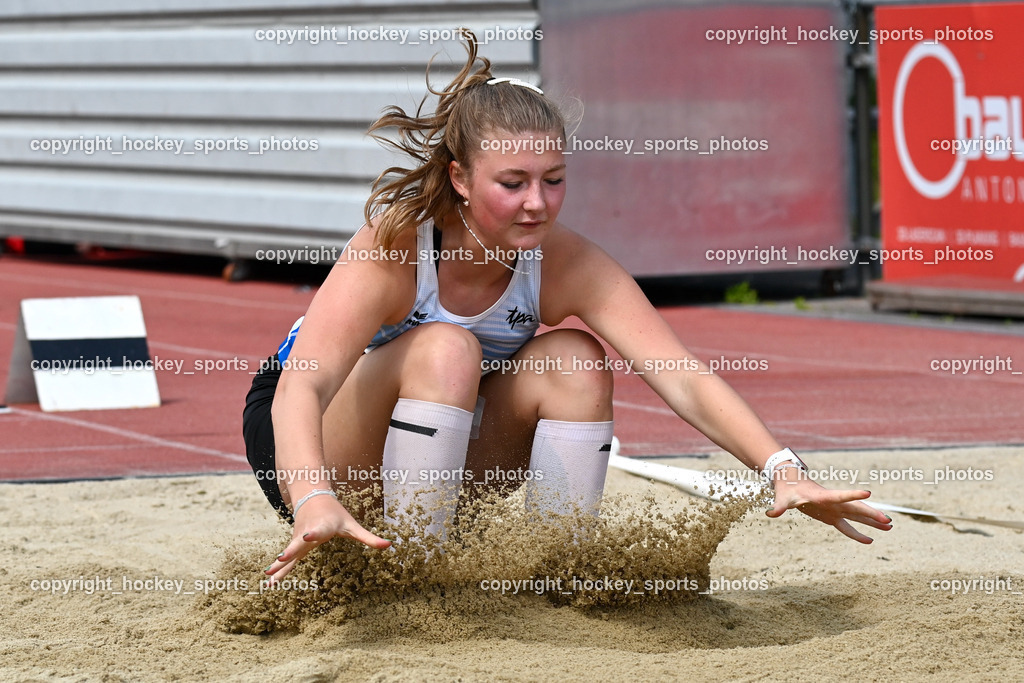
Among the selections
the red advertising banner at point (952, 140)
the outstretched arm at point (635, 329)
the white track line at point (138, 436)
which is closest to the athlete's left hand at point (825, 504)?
the outstretched arm at point (635, 329)

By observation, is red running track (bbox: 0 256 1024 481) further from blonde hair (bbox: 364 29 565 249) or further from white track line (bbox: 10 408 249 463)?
blonde hair (bbox: 364 29 565 249)

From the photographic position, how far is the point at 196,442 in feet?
18.8

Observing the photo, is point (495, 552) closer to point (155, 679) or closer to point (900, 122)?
point (155, 679)

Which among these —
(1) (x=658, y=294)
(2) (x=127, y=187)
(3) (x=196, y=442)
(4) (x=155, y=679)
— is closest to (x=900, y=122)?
(1) (x=658, y=294)

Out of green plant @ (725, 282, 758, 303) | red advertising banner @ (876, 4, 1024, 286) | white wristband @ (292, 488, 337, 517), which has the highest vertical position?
red advertising banner @ (876, 4, 1024, 286)

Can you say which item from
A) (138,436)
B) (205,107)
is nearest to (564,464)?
(138,436)

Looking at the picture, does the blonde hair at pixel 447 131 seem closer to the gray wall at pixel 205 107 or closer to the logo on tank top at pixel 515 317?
the logo on tank top at pixel 515 317

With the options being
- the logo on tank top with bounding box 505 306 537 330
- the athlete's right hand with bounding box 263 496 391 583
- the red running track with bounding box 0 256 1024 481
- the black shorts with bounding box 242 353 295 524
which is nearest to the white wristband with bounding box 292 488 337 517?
the athlete's right hand with bounding box 263 496 391 583

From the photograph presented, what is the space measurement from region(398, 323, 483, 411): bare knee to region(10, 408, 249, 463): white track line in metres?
2.38

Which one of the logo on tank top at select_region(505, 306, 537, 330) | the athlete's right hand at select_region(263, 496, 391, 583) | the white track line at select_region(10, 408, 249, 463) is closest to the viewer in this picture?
the athlete's right hand at select_region(263, 496, 391, 583)

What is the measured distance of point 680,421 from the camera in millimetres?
6199

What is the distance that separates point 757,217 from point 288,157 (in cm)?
378

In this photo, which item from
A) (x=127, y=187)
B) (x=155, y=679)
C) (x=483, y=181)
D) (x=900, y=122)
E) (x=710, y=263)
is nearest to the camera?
(x=155, y=679)

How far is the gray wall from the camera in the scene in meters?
10.4
